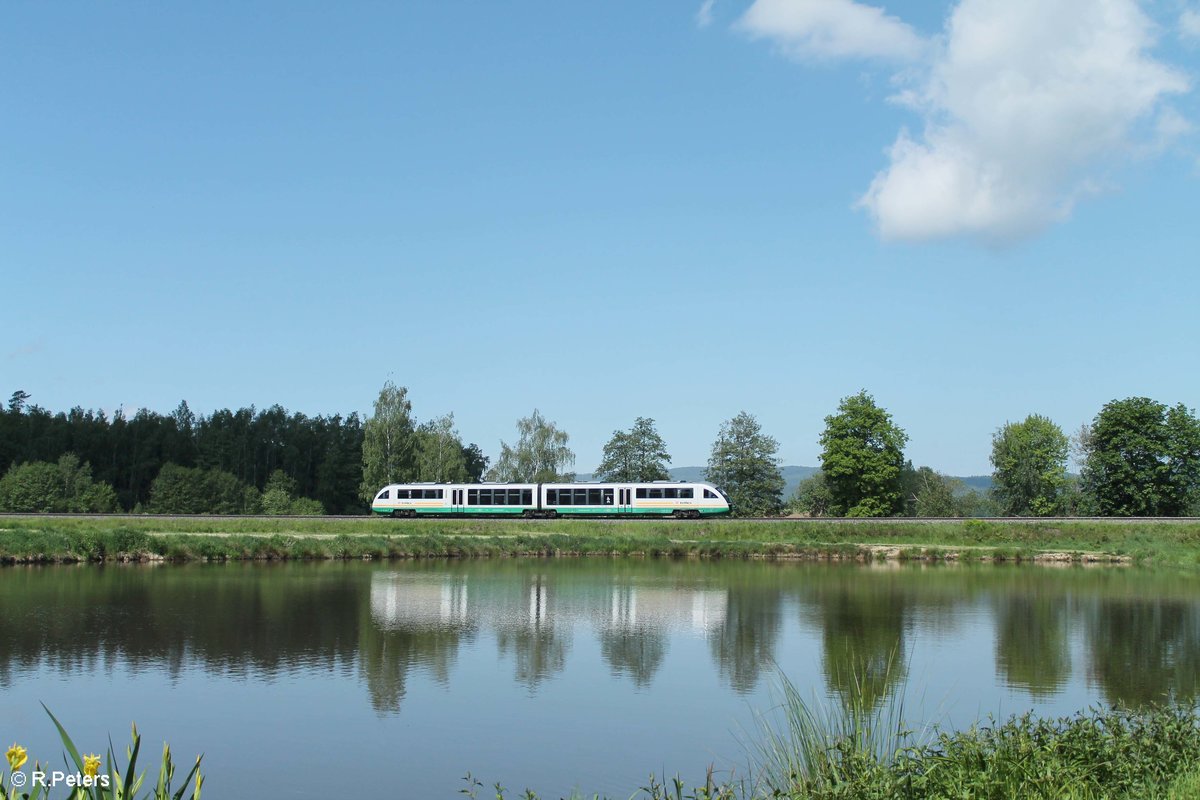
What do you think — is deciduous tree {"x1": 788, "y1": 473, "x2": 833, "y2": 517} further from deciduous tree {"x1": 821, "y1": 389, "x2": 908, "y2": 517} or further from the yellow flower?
the yellow flower

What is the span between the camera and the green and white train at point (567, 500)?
65438 mm

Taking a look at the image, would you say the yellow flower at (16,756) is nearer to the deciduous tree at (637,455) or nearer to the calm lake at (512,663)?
the calm lake at (512,663)

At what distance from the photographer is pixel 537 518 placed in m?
66.4

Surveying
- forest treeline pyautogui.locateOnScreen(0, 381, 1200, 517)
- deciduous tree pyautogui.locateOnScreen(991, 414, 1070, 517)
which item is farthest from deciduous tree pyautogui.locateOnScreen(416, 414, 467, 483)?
deciduous tree pyautogui.locateOnScreen(991, 414, 1070, 517)

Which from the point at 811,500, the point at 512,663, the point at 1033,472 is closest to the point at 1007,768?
the point at 512,663

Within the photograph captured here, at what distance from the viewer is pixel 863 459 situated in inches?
3204

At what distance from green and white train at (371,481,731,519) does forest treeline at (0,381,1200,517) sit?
1443 cm

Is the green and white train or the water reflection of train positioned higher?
the green and white train

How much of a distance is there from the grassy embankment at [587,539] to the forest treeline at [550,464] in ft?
47.4

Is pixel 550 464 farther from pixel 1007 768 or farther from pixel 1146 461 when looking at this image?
pixel 1007 768

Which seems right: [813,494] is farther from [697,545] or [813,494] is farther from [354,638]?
[354,638]

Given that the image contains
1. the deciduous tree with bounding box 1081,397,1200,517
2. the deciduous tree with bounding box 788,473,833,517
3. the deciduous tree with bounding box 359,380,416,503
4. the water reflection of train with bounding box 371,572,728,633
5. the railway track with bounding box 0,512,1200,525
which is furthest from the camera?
the deciduous tree with bounding box 788,473,833,517

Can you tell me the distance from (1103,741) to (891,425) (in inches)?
2932

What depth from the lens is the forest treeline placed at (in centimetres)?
7644
